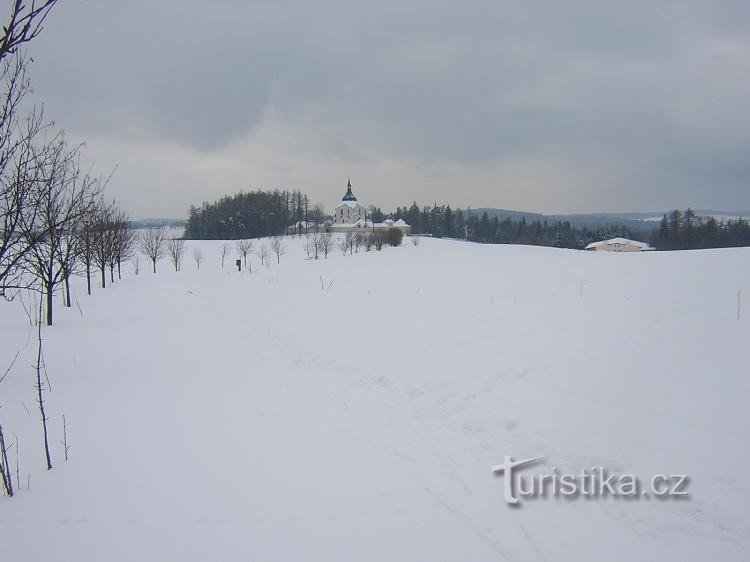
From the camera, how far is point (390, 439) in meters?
5.57

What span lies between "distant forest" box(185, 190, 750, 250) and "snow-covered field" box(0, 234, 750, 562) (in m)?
78.6

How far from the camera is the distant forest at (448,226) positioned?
75000 millimetres

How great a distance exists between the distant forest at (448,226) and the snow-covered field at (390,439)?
258 ft

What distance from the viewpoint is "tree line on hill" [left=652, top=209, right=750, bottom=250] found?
6981cm

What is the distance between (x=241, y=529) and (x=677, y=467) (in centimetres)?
459

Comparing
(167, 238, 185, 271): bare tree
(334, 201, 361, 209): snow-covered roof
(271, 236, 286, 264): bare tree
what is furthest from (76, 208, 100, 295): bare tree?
(334, 201, 361, 209): snow-covered roof

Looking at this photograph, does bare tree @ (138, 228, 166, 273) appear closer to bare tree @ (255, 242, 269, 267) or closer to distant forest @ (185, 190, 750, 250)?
bare tree @ (255, 242, 269, 267)

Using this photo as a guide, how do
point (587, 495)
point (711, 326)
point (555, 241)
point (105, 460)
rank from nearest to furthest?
point (587, 495) → point (105, 460) → point (711, 326) → point (555, 241)

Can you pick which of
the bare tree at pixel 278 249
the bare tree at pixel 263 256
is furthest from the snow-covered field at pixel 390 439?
the bare tree at pixel 278 249

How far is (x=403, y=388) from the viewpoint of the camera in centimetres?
731

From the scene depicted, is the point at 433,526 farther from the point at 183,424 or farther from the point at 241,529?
the point at 183,424

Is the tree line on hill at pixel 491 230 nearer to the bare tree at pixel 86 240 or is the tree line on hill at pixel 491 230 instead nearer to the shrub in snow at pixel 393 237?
the shrub in snow at pixel 393 237

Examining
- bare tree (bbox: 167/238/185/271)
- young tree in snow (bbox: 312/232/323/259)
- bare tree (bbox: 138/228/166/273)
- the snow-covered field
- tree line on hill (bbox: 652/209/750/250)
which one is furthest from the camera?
tree line on hill (bbox: 652/209/750/250)

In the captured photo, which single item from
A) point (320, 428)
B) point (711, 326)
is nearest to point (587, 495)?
point (320, 428)
